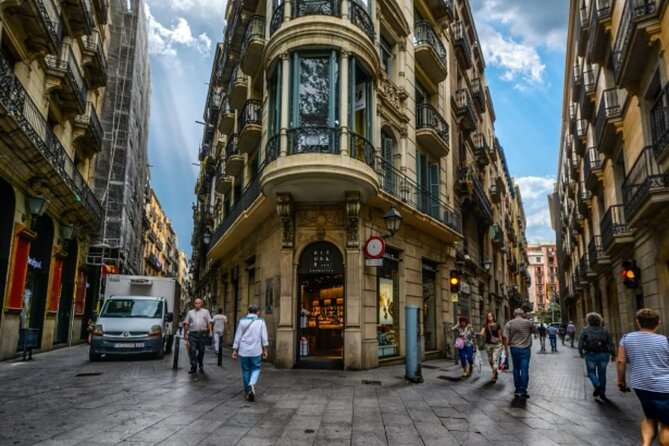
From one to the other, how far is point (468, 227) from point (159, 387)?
19.5 metres

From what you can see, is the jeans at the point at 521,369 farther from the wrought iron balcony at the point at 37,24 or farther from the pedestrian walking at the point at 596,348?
the wrought iron balcony at the point at 37,24

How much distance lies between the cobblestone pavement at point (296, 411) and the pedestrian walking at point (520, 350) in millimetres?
306

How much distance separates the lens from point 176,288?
20.3 meters

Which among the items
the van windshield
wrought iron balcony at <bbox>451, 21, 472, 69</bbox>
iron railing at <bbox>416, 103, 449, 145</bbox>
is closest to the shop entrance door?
the van windshield

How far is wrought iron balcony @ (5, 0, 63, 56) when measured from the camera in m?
13.6

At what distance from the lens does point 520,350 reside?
9.36 m

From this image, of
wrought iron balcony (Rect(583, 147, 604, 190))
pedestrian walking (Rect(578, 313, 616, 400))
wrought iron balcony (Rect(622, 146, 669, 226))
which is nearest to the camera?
pedestrian walking (Rect(578, 313, 616, 400))

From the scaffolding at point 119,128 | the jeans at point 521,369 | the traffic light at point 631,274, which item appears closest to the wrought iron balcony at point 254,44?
the jeans at point 521,369

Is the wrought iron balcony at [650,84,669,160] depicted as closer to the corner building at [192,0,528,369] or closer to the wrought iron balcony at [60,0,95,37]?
the corner building at [192,0,528,369]

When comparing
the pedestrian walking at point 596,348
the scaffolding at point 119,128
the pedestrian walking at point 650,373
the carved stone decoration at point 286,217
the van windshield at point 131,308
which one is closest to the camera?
the pedestrian walking at point 650,373

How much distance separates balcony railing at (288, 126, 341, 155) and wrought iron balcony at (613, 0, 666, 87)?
8.50 meters

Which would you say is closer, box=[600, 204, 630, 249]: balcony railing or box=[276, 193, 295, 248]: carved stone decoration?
box=[276, 193, 295, 248]: carved stone decoration

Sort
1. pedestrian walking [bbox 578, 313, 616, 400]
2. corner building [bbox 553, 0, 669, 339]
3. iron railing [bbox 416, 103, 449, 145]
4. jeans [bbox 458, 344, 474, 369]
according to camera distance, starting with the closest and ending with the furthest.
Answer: pedestrian walking [bbox 578, 313, 616, 400], jeans [bbox 458, 344, 474, 369], corner building [bbox 553, 0, 669, 339], iron railing [bbox 416, 103, 449, 145]

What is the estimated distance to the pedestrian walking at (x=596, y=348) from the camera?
9.47 metres
